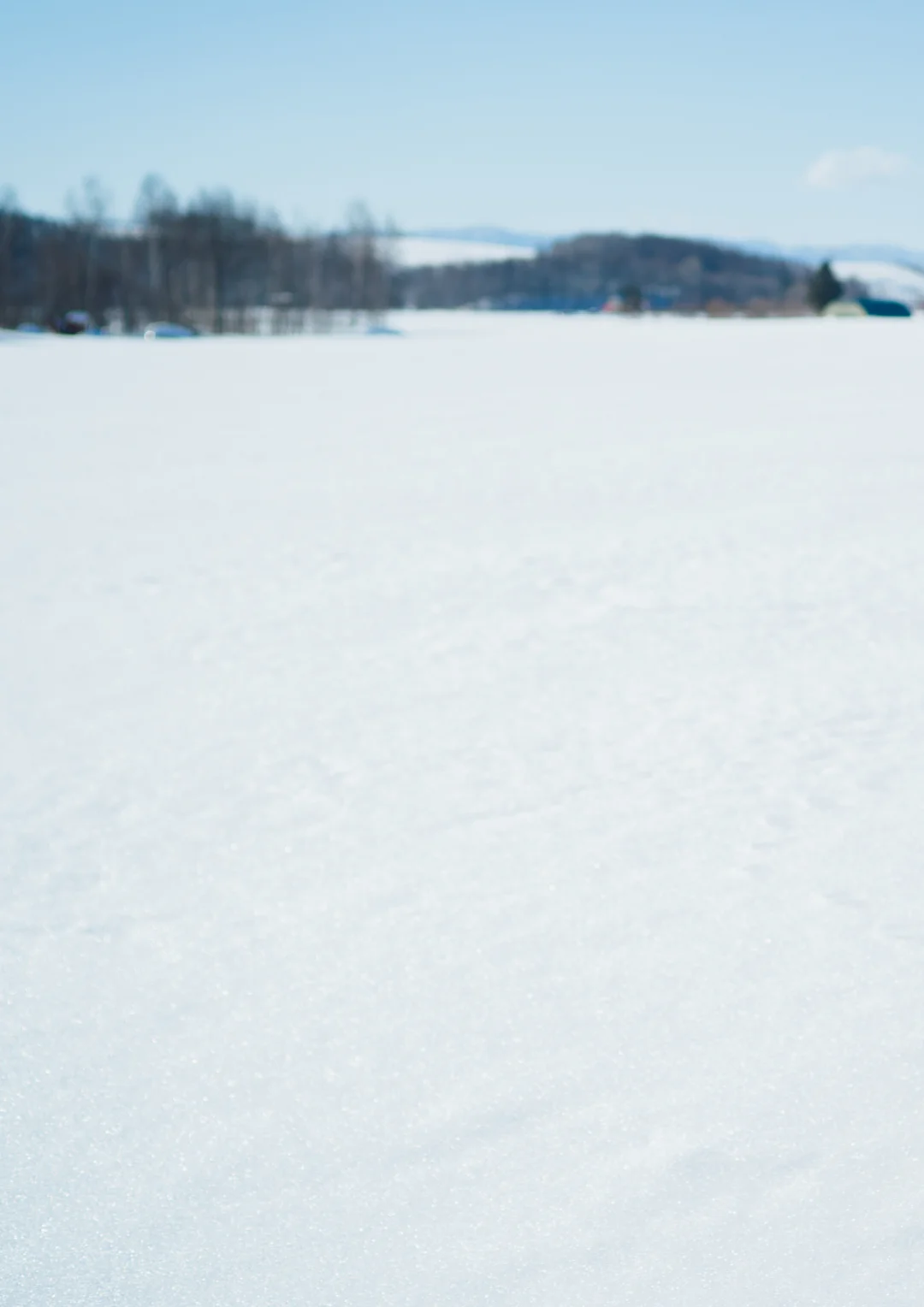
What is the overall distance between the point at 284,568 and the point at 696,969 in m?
5.13

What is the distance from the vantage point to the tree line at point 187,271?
67688 mm

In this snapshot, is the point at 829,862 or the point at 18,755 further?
the point at 18,755

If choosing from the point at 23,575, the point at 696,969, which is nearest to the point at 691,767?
the point at 696,969

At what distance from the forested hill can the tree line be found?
51.7 m

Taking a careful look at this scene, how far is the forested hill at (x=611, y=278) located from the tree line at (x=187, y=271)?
2034 inches

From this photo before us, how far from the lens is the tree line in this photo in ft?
222

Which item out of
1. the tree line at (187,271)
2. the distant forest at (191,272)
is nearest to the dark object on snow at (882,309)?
the distant forest at (191,272)

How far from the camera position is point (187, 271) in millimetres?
74688

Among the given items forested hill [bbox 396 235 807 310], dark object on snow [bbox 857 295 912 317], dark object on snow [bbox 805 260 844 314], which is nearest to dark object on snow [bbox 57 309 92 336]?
dark object on snow [bbox 857 295 912 317]

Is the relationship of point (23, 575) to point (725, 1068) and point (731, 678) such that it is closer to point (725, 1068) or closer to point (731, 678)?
point (731, 678)

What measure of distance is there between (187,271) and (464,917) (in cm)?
7644

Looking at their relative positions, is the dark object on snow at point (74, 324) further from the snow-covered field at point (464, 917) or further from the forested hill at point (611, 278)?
the forested hill at point (611, 278)

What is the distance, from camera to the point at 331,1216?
2.54 metres

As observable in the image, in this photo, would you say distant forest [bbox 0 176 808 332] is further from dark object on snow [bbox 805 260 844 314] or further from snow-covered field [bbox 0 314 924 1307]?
snow-covered field [bbox 0 314 924 1307]
